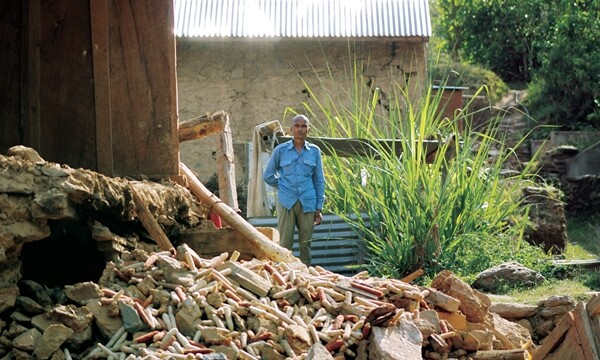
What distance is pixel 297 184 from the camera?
34.0 feet

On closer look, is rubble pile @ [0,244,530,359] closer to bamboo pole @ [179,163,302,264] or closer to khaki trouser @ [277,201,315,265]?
bamboo pole @ [179,163,302,264]

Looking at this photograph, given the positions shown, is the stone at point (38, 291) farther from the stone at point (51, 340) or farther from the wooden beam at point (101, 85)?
the wooden beam at point (101, 85)

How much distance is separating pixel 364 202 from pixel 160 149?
147 inches

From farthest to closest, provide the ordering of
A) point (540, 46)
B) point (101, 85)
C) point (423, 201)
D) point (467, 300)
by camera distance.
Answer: point (540, 46), point (423, 201), point (101, 85), point (467, 300)

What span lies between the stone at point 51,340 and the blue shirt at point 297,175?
4.70 m

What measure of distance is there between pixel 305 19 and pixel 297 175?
18.9 feet

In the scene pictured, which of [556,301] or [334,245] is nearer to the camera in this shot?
[556,301]

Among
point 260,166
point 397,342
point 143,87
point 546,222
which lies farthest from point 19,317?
point 546,222

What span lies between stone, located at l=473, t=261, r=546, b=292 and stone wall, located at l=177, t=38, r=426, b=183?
548 centimetres

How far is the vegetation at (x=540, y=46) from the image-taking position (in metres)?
22.3

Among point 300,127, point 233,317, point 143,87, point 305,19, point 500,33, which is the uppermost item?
point 305,19

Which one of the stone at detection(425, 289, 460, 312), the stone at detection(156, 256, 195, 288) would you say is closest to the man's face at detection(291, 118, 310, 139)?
the stone at detection(425, 289, 460, 312)

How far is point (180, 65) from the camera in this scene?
15.8 meters

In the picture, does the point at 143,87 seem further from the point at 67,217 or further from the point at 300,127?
the point at 300,127
